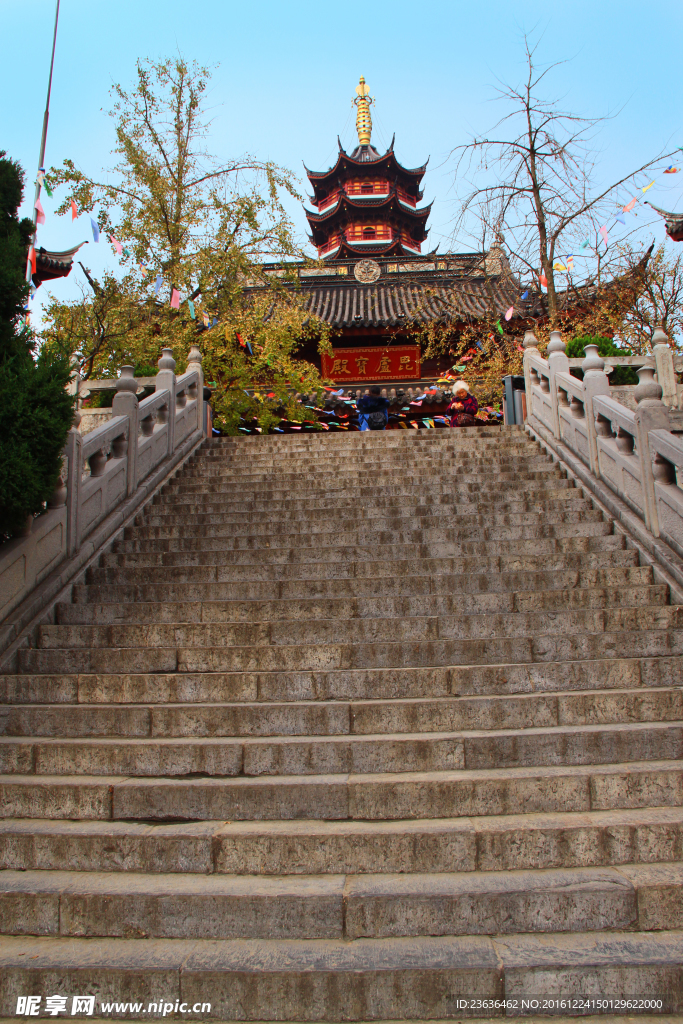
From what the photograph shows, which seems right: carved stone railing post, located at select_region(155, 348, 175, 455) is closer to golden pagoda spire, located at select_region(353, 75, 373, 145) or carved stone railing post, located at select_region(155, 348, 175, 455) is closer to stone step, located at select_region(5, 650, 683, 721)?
stone step, located at select_region(5, 650, 683, 721)

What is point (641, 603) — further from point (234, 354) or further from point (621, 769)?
point (234, 354)

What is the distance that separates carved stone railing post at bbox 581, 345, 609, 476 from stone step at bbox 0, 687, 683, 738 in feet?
11.7

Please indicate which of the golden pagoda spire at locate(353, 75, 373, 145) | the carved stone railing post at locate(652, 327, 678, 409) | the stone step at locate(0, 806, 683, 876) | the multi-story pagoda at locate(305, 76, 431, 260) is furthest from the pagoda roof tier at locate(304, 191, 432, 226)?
the stone step at locate(0, 806, 683, 876)

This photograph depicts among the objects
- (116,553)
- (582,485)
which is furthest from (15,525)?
(582,485)

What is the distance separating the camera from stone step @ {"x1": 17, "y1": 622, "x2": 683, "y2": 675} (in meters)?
4.04

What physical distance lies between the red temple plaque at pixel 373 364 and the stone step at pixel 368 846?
16.8 metres

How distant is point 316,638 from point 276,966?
2141 mm

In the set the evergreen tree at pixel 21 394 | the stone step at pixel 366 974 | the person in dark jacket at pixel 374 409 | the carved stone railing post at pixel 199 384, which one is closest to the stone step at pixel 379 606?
the evergreen tree at pixel 21 394

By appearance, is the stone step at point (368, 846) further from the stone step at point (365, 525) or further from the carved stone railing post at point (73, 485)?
the stone step at point (365, 525)

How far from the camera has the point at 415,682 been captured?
12.4 ft

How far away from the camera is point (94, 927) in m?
2.64

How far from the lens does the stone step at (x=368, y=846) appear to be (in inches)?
110

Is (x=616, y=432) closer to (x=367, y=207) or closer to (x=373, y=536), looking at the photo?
(x=373, y=536)

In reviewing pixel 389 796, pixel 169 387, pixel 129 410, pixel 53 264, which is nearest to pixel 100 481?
pixel 129 410
